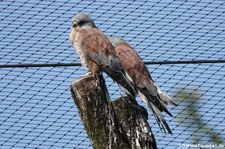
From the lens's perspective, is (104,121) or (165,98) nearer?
(104,121)

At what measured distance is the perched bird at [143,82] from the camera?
5.01 meters

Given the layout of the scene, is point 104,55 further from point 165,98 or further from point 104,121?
point 104,121

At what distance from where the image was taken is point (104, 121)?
11.0 feet

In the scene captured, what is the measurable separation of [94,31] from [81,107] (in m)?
1.61

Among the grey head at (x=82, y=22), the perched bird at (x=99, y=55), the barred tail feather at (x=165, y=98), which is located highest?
the grey head at (x=82, y=22)

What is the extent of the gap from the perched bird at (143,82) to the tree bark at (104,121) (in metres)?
1.39

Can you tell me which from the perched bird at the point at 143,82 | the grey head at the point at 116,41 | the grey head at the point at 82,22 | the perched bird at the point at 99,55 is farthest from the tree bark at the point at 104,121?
the grey head at the point at 116,41

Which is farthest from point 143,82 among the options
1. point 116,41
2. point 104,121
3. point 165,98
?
point 104,121

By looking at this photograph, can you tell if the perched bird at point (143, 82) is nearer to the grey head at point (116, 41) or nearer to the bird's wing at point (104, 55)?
the grey head at point (116, 41)

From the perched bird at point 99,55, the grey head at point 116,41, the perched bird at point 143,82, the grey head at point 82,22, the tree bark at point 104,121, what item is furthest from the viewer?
the grey head at point 116,41

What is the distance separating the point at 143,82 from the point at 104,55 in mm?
638

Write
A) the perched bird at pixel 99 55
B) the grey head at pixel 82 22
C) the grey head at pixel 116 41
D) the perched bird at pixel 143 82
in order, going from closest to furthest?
1. the perched bird at pixel 99 55
2. the perched bird at pixel 143 82
3. the grey head at pixel 82 22
4. the grey head at pixel 116 41

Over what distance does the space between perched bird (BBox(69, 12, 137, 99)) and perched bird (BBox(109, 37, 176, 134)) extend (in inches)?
6.7

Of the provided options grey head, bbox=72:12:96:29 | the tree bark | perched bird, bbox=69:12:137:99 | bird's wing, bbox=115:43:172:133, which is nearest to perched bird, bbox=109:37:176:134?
bird's wing, bbox=115:43:172:133
